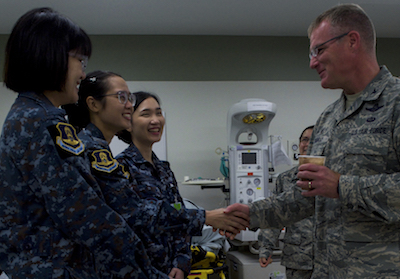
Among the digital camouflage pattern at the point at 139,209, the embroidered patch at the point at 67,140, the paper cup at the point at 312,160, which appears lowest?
the digital camouflage pattern at the point at 139,209

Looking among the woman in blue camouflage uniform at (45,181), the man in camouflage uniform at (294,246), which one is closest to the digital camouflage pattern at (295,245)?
the man in camouflage uniform at (294,246)

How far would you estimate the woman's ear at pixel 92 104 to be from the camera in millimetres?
1672

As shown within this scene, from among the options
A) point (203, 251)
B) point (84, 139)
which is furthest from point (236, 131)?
point (84, 139)

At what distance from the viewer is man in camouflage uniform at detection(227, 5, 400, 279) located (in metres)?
1.25

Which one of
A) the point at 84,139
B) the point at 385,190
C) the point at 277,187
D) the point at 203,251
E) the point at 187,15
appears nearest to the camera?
the point at 385,190

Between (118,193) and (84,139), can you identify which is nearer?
(118,193)

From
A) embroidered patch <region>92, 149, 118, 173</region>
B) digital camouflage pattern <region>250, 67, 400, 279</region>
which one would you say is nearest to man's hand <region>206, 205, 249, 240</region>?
digital camouflage pattern <region>250, 67, 400, 279</region>

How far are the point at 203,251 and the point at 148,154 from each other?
1542 millimetres

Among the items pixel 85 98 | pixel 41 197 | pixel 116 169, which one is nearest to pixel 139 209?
pixel 116 169

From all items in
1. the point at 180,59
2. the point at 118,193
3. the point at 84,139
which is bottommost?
the point at 118,193

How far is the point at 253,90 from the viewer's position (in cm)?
529

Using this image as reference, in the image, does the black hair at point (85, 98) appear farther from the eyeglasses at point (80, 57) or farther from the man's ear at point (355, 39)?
the man's ear at point (355, 39)

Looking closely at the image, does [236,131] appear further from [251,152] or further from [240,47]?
[240,47]

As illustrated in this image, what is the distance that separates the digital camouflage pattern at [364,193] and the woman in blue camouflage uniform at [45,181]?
82 centimetres
